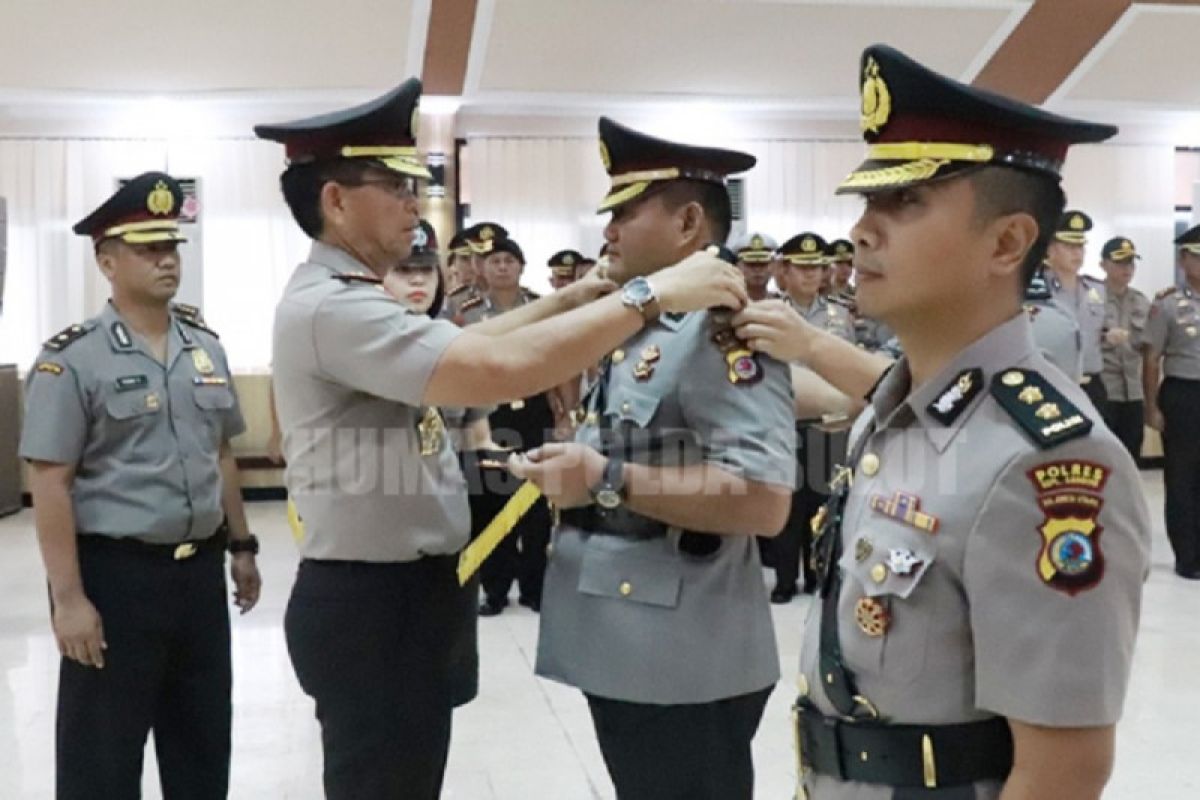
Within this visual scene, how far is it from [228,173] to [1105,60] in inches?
250

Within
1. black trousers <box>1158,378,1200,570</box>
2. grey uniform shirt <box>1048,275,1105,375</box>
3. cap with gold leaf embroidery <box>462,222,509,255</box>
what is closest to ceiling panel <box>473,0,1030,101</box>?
cap with gold leaf embroidery <box>462,222,509,255</box>

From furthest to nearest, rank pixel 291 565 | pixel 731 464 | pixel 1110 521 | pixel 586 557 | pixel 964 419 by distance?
pixel 291 565
pixel 586 557
pixel 731 464
pixel 964 419
pixel 1110 521

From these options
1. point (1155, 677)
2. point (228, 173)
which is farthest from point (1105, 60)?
point (228, 173)

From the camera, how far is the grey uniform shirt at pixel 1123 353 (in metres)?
7.12

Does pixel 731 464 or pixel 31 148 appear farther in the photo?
pixel 31 148

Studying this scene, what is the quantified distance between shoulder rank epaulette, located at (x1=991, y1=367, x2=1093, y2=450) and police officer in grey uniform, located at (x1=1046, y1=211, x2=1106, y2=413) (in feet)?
15.3

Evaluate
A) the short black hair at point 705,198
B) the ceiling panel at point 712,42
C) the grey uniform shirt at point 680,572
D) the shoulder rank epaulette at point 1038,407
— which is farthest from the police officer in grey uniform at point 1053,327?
the ceiling panel at point 712,42

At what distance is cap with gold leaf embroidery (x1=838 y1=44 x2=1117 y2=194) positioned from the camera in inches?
43.2

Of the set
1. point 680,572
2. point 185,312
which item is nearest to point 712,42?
point 185,312

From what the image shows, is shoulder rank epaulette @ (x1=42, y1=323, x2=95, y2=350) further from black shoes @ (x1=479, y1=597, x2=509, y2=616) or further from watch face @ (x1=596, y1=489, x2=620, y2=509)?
black shoes @ (x1=479, y1=597, x2=509, y2=616)

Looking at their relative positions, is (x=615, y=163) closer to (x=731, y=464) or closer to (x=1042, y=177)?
(x=731, y=464)

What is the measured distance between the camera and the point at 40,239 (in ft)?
26.5

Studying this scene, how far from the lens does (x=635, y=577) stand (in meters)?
1.75

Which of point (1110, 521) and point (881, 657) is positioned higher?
point (1110, 521)
